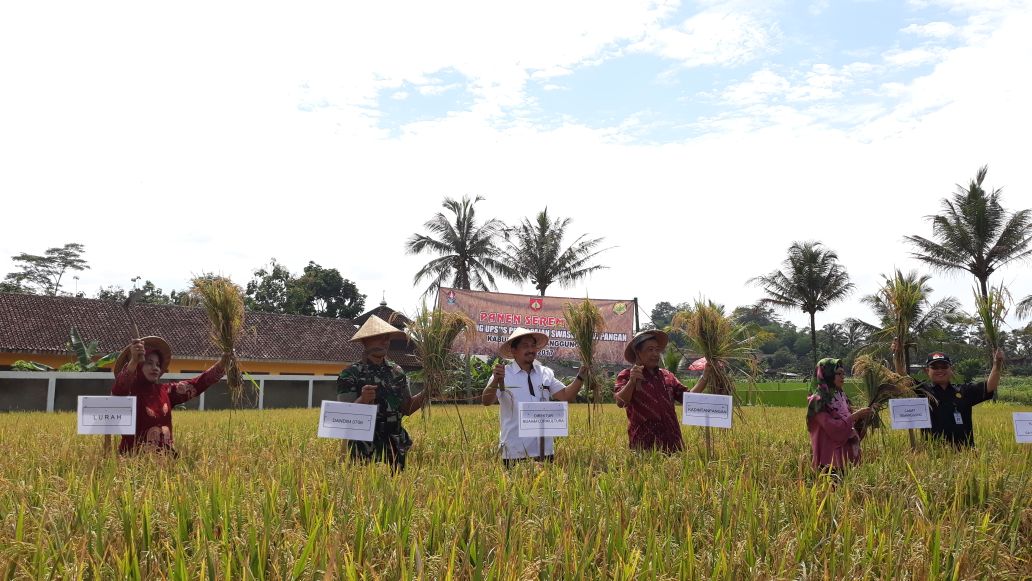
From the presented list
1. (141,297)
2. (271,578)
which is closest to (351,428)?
(271,578)

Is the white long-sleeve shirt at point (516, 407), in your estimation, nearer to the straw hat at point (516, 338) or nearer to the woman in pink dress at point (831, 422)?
the straw hat at point (516, 338)

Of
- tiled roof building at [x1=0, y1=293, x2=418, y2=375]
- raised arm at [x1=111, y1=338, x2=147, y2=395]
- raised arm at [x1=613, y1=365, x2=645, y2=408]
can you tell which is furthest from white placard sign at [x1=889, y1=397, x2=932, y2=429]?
tiled roof building at [x1=0, y1=293, x2=418, y2=375]

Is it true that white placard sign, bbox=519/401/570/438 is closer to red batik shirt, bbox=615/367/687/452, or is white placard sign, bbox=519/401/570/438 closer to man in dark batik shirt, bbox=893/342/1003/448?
red batik shirt, bbox=615/367/687/452

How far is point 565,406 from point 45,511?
294 centimetres

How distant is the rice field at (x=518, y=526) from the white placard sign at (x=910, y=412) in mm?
1154

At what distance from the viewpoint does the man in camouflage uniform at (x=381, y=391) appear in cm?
536

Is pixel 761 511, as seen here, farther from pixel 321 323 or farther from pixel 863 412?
pixel 321 323

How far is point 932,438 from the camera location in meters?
6.11

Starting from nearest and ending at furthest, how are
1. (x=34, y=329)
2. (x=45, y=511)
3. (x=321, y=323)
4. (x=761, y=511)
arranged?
(x=45, y=511), (x=761, y=511), (x=34, y=329), (x=321, y=323)

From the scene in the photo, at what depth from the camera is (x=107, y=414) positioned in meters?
5.27

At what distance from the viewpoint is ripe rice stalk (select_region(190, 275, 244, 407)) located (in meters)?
6.26

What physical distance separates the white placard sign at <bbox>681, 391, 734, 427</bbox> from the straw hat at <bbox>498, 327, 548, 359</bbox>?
1.17m

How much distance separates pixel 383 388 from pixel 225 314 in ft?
6.22

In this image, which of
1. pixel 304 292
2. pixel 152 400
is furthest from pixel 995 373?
pixel 304 292
